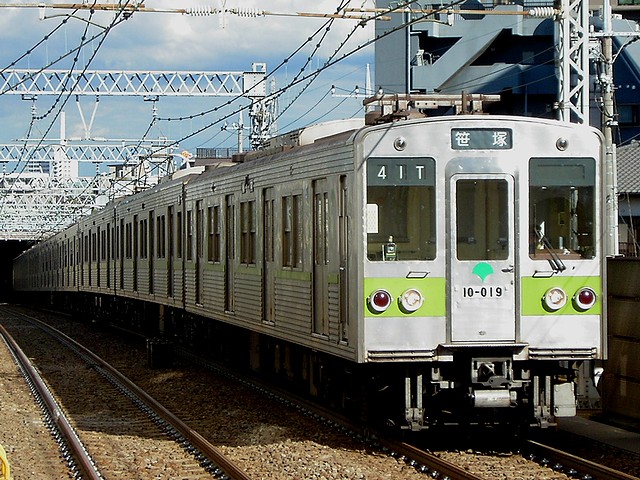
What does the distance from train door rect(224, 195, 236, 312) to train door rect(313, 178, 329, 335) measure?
358 cm

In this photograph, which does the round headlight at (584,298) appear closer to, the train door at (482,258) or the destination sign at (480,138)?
the train door at (482,258)

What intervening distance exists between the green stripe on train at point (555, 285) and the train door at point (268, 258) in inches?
146

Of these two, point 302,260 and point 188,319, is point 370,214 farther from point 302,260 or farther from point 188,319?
point 188,319

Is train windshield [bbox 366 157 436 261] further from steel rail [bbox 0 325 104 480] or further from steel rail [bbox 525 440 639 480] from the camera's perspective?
steel rail [bbox 0 325 104 480]

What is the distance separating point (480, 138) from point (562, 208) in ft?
2.92

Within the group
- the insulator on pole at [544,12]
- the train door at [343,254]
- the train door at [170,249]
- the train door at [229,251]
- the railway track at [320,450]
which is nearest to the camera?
the railway track at [320,450]

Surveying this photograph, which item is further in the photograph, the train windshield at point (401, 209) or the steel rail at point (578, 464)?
the train windshield at point (401, 209)

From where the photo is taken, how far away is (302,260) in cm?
1130

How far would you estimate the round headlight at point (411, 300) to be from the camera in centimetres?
934

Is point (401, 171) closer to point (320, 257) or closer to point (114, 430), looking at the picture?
point (320, 257)

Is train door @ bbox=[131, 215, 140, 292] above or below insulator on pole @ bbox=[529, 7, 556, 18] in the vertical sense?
below

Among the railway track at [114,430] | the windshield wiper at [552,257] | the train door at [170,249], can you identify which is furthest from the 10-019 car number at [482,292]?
the train door at [170,249]

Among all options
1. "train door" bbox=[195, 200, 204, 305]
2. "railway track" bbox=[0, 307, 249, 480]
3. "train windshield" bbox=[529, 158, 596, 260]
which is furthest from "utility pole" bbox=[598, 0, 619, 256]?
"train door" bbox=[195, 200, 204, 305]

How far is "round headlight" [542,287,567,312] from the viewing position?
9422mm
